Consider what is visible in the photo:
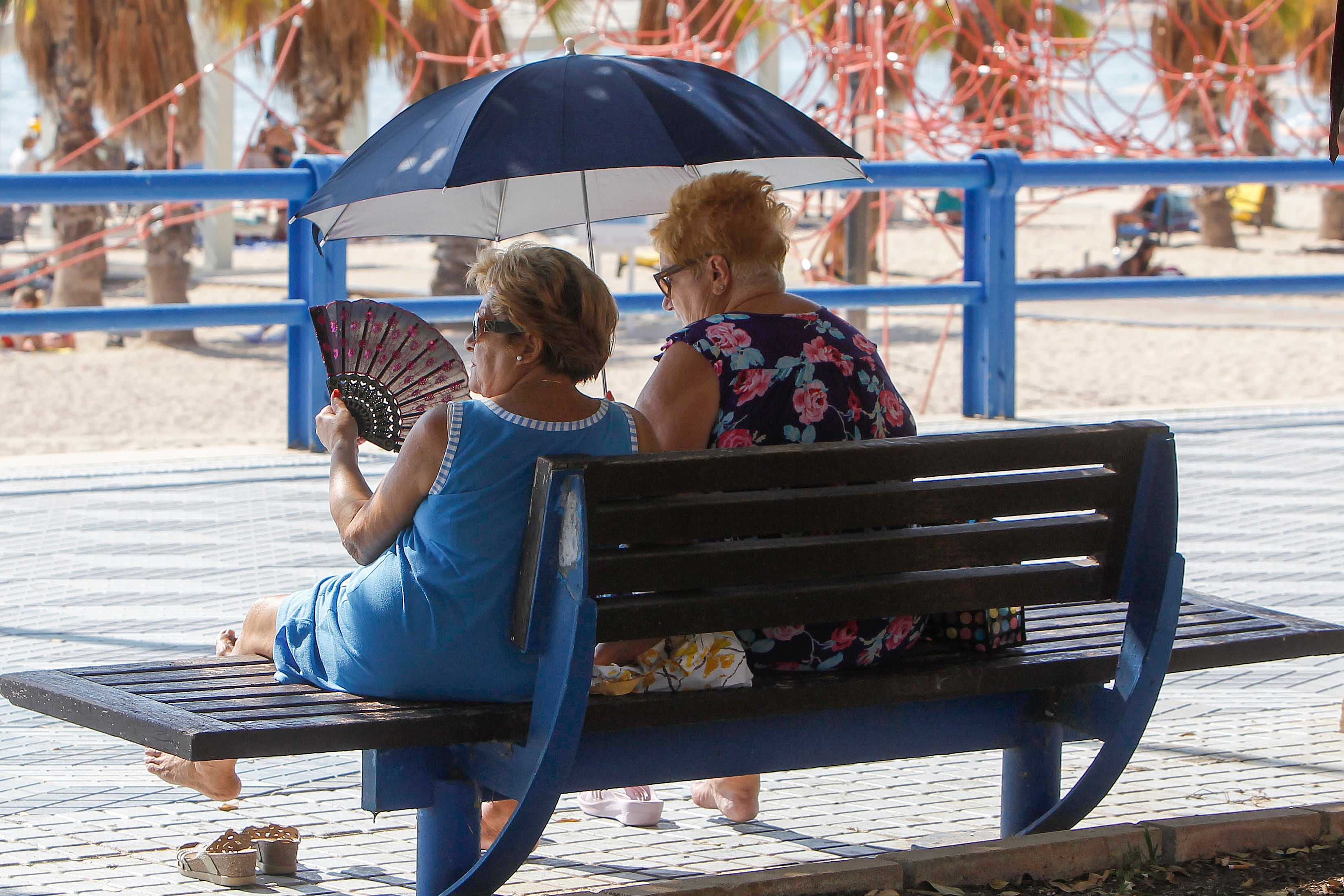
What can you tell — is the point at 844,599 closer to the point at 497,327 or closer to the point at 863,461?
the point at 863,461

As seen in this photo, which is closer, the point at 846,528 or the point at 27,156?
the point at 846,528

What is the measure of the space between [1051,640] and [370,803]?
4.32 feet

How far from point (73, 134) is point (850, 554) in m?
17.5

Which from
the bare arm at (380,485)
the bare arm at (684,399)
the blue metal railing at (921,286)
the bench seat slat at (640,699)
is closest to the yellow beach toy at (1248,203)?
the blue metal railing at (921,286)

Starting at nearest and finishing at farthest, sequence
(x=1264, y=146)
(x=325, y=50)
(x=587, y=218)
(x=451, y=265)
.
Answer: (x=587, y=218) < (x=451, y=265) < (x=325, y=50) < (x=1264, y=146)

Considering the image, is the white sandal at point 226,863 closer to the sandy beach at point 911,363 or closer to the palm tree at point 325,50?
the sandy beach at point 911,363

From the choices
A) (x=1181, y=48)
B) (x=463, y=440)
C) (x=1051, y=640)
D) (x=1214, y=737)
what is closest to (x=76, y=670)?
(x=463, y=440)

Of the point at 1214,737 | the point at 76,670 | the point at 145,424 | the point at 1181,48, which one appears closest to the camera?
the point at 76,670

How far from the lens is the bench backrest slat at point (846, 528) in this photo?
252 cm

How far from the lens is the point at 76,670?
2785 mm

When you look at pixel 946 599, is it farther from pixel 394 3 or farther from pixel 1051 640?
pixel 394 3

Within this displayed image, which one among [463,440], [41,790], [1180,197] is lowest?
[41,790]

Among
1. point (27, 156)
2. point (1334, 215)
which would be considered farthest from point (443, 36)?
point (1334, 215)

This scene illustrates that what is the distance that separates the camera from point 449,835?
106 inches
